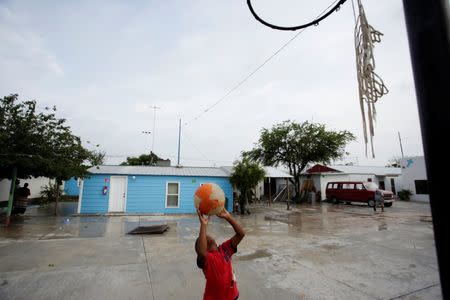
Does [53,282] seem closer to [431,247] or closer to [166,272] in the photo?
[166,272]

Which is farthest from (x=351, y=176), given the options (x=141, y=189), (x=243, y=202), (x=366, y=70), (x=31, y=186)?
(x=31, y=186)

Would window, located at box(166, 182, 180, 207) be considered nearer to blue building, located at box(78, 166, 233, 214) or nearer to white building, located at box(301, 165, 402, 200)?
blue building, located at box(78, 166, 233, 214)

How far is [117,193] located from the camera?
1630 cm

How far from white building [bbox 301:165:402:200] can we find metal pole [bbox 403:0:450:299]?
90.9 ft

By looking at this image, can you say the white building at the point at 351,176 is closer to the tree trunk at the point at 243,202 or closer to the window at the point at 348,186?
the window at the point at 348,186

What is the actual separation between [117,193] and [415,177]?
2793 cm

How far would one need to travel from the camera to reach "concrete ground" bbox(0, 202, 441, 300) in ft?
15.5

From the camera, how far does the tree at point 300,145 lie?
83.9 feet

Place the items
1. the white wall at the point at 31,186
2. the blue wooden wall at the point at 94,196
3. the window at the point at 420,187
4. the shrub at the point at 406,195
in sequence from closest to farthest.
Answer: the blue wooden wall at the point at 94,196, the white wall at the point at 31,186, the window at the point at 420,187, the shrub at the point at 406,195

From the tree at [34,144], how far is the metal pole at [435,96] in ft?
41.7

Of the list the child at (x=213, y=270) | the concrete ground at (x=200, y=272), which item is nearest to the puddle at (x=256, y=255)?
the concrete ground at (x=200, y=272)

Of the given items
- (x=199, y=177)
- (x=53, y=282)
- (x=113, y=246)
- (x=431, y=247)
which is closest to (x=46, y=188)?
(x=199, y=177)

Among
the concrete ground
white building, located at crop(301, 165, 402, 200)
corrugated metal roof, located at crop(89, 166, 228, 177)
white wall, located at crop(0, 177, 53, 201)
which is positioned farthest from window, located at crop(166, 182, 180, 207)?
white building, located at crop(301, 165, 402, 200)

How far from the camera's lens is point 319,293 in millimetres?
4660
